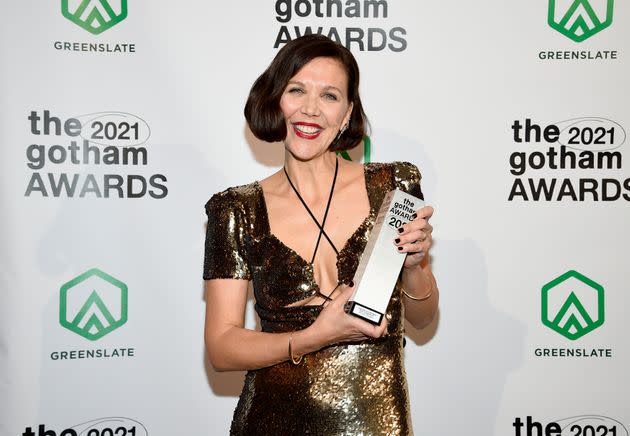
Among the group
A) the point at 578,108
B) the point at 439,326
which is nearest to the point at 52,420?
the point at 439,326

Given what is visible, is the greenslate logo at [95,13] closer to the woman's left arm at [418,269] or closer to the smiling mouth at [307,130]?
the smiling mouth at [307,130]

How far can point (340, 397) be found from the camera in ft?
5.03

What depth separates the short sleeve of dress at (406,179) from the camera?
5.35 feet

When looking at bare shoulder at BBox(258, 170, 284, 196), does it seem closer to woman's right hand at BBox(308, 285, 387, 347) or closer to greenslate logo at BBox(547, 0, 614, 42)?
woman's right hand at BBox(308, 285, 387, 347)

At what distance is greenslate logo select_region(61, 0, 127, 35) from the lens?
2.49 meters

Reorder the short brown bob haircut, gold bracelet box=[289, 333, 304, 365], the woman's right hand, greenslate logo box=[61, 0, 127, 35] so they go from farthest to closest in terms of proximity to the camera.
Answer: greenslate logo box=[61, 0, 127, 35]
the short brown bob haircut
gold bracelet box=[289, 333, 304, 365]
the woman's right hand

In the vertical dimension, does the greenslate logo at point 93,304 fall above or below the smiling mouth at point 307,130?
below

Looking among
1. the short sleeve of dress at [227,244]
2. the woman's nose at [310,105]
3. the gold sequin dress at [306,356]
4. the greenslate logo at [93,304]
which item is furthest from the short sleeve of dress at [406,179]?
the greenslate logo at [93,304]

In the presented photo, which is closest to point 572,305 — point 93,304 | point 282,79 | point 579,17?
point 579,17

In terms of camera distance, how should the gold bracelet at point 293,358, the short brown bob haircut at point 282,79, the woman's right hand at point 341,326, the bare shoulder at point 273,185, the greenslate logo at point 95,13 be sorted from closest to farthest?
the woman's right hand at point 341,326 < the gold bracelet at point 293,358 < the short brown bob haircut at point 282,79 < the bare shoulder at point 273,185 < the greenslate logo at point 95,13

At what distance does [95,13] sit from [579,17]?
5.29 feet

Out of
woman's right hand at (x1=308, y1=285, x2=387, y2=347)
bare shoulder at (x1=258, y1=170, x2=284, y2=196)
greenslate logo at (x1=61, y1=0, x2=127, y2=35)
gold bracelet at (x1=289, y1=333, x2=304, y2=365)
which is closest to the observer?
woman's right hand at (x1=308, y1=285, x2=387, y2=347)

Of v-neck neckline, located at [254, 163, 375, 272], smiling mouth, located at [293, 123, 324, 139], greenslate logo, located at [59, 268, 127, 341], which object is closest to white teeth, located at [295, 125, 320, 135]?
smiling mouth, located at [293, 123, 324, 139]

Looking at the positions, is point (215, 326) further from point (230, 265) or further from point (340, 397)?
point (340, 397)
